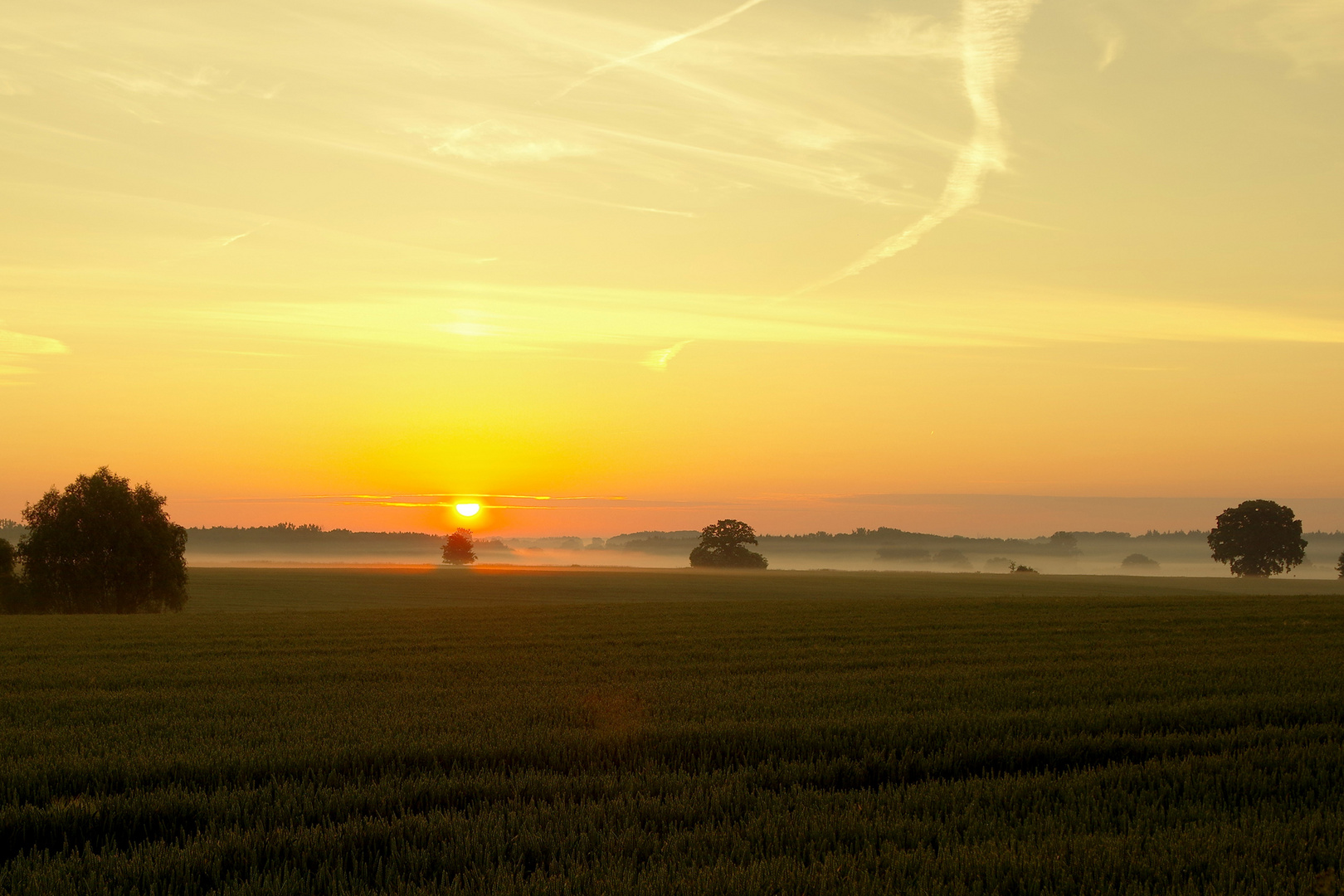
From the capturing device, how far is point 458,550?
167375 mm

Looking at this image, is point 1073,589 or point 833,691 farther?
point 1073,589

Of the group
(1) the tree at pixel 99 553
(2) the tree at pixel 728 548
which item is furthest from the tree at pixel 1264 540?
(1) the tree at pixel 99 553

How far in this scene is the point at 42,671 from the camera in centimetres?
1922

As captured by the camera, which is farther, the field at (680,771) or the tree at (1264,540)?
the tree at (1264,540)

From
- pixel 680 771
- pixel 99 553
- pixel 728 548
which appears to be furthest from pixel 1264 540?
pixel 680 771

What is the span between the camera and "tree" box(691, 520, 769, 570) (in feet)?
474

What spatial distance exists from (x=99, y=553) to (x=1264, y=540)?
106 metres

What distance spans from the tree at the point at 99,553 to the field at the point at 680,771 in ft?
144

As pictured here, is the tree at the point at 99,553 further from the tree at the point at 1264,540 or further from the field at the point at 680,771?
the tree at the point at 1264,540

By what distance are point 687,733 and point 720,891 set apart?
5.14 metres

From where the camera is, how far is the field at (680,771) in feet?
22.4

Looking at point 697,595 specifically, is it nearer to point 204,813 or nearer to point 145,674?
point 145,674

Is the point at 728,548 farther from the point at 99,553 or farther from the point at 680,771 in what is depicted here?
the point at 680,771

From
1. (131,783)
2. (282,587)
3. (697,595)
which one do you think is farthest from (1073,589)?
(131,783)
